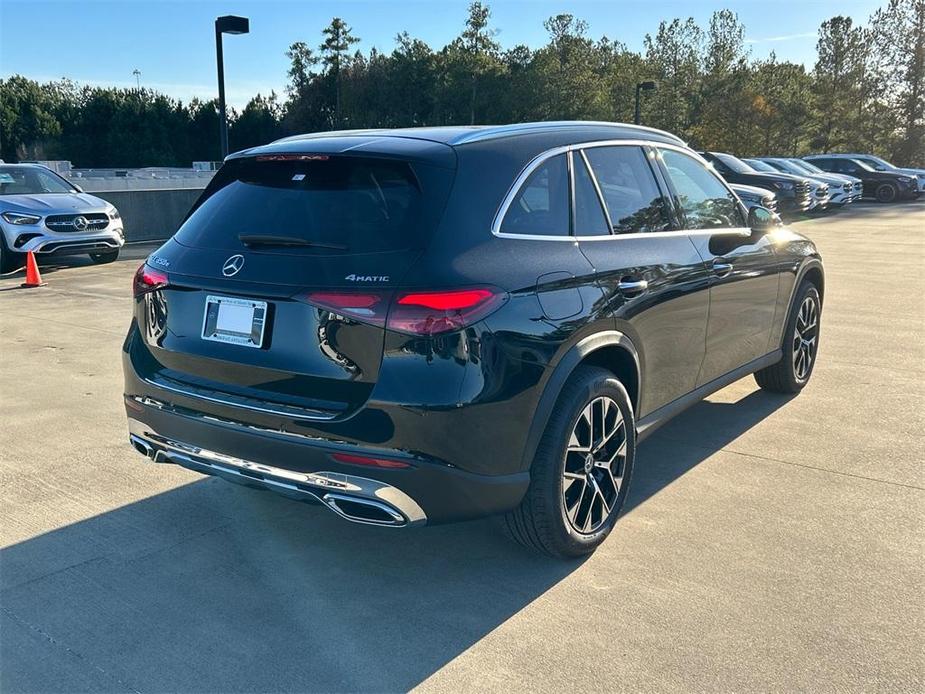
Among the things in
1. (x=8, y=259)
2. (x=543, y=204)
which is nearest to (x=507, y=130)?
(x=543, y=204)

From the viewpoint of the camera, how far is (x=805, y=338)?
5.95 meters

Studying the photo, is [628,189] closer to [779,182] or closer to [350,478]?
[350,478]

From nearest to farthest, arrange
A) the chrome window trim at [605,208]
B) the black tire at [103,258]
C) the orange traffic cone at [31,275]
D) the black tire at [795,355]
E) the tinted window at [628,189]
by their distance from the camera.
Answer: the chrome window trim at [605,208]
the tinted window at [628,189]
the black tire at [795,355]
the orange traffic cone at [31,275]
the black tire at [103,258]

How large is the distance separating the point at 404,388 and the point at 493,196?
33.3 inches

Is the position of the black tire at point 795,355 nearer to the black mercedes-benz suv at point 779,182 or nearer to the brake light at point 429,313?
the brake light at point 429,313

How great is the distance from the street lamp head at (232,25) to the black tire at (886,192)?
898 inches

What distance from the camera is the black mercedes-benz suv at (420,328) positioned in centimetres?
296

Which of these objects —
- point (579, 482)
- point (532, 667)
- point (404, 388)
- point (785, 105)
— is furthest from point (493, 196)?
point (785, 105)

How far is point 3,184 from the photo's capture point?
41.4 feet

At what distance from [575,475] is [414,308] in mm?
1056

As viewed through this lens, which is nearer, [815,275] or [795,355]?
[795,355]

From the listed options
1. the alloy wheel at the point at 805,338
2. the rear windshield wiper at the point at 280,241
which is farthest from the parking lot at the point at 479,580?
the rear windshield wiper at the point at 280,241

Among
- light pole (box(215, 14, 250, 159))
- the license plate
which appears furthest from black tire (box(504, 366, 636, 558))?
light pole (box(215, 14, 250, 159))

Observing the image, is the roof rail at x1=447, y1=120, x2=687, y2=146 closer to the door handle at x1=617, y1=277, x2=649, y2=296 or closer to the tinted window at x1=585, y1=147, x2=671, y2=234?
the tinted window at x1=585, y1=147, x2=671, y2=234
